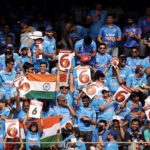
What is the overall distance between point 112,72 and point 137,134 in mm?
2357

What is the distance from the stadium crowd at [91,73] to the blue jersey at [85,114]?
0.08 ft

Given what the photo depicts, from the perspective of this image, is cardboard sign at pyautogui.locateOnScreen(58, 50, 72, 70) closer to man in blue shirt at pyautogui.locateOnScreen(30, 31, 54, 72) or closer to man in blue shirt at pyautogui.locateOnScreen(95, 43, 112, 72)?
man in blue shirt at pyautogui.locateOnScreen(30, 31, 54, 72)

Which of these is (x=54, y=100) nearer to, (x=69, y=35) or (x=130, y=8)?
(x=69, y=35)

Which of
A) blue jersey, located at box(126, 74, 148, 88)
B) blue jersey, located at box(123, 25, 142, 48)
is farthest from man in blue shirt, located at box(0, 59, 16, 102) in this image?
blue jersey, located at box(123, 25, 142, 48)

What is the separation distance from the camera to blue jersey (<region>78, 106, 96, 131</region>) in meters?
22.4

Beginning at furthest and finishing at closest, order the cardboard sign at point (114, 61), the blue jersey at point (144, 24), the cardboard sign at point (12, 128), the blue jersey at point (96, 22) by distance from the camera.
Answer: the blue jersey at point (96, 22)
the blue jersey at point (144, 24)
the cardboard sign at point (114, 61)
the cardboard sign at point (12, 128)

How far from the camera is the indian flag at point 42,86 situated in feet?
76.2

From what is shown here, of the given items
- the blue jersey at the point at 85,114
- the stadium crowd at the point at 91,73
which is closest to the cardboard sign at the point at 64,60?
the stadium crowd at the point at 91,73

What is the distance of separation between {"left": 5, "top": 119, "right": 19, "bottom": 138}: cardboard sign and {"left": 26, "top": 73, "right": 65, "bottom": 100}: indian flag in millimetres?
1509

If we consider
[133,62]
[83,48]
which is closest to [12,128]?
[83,48]

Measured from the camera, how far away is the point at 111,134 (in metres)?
21.9

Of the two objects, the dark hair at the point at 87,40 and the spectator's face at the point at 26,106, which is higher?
the dark hair at the point at 87,40

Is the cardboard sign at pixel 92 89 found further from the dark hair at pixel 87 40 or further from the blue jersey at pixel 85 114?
the dark hair at pixel 87 40

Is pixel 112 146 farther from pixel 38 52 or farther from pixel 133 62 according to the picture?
pixel 38 52
